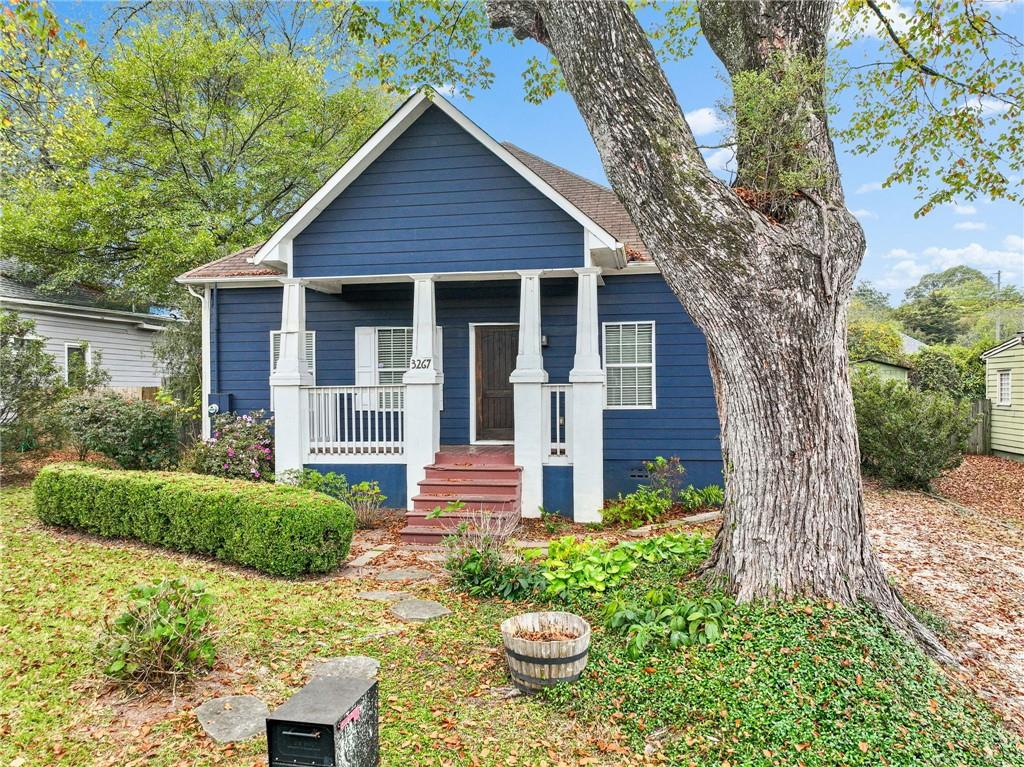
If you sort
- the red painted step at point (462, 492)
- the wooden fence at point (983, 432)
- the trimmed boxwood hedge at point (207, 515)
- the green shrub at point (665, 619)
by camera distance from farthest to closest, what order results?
the wooden fence at point (983, 432) → the red painted step at point (462, 492) → the trimmed boxwood hedge at point (207, 515) → the green shrub at point (665, 619)

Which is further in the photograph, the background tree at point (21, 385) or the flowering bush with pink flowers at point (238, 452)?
the background tree at point (21, 385)

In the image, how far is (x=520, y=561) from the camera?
550 cm

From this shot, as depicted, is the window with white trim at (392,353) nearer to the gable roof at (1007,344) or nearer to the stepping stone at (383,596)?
the stepping stone at (383,596)

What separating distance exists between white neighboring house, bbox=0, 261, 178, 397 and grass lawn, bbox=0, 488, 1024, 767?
11989 millimetres

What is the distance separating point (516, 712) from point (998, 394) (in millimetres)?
18666

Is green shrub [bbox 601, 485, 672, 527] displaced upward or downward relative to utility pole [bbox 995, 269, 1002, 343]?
downward

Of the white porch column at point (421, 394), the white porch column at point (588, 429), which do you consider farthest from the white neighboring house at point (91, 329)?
the white porch column at point (588, 429)

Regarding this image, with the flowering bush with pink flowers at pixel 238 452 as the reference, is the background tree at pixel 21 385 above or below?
above

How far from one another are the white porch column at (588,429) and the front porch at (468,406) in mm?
→ 14

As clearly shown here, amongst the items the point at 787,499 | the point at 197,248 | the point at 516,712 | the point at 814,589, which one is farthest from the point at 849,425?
the point at 197,248

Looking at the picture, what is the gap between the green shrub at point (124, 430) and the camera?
364 inches

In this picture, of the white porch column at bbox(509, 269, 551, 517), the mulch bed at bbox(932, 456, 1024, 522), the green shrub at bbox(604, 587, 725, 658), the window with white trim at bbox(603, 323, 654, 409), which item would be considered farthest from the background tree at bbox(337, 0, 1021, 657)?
the mulch bed at bbox(932, 456, 1024, 522)

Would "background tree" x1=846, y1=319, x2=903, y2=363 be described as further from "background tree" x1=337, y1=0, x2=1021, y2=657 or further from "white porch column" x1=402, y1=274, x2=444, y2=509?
"background tree" x1=337, y1=0, x2=1021, y2=657

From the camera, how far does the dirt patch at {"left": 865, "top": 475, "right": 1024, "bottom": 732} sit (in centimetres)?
399
